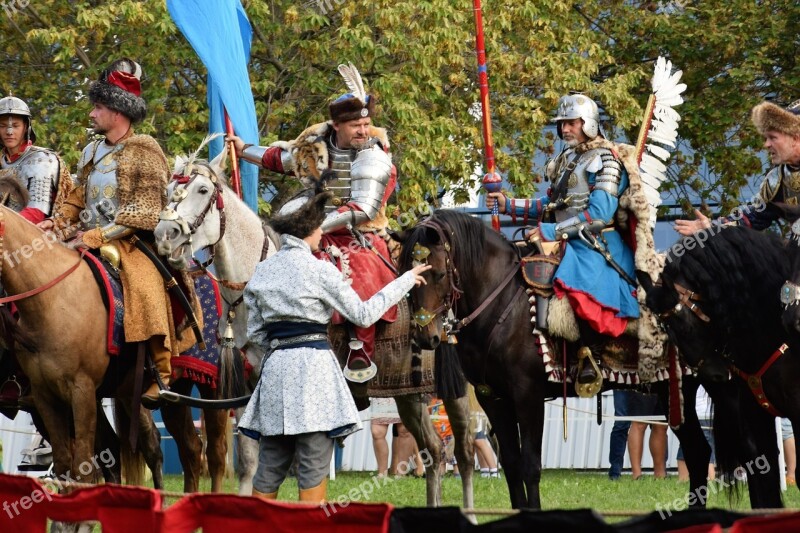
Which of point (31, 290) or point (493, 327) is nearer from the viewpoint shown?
point (31, 290)

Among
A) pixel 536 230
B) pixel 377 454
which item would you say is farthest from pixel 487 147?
pixel 377 454

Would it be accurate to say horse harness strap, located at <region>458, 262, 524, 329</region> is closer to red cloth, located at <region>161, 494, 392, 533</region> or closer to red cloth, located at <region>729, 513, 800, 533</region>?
red cloth, located at <region>161, 494, 392, 533</region>

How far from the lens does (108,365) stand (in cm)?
826

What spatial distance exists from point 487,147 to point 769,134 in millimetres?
2593

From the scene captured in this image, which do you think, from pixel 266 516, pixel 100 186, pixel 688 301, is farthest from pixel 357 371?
pixel 266 516

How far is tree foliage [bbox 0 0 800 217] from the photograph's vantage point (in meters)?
16.3

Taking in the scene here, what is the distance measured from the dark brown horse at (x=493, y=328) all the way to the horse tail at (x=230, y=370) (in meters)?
1.30

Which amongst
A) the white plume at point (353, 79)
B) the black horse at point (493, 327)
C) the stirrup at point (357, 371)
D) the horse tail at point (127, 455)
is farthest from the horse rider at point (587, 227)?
the horse tail at point (127, 455)

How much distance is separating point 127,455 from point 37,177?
6.66 feet

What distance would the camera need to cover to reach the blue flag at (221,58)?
10237mm

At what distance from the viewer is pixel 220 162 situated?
8945 mm

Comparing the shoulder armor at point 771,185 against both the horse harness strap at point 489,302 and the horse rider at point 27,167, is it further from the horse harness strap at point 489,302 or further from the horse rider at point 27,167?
the horse rider at point 27,167

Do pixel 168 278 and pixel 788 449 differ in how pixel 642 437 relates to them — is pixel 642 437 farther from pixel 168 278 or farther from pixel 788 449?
pixel 168 278

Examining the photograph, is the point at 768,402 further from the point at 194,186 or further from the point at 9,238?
the point at 9,238
